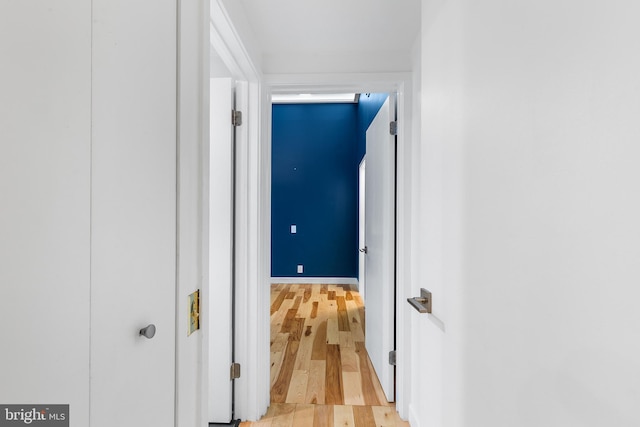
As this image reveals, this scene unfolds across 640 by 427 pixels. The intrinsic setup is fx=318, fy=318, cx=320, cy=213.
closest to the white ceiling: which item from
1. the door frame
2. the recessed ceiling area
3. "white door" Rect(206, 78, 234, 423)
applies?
the door frame

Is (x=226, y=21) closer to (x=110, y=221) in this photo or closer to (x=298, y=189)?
(x=110, y=221)

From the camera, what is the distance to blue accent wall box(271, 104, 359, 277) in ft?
18.0

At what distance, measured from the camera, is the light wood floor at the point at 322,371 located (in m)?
2.02

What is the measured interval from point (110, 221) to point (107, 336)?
9.4 inches

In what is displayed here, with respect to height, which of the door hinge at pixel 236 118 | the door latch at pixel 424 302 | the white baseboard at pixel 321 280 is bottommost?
the white baseboard at pixel 321 280

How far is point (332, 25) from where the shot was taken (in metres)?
1.80

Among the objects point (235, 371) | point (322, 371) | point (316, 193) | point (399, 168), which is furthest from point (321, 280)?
point (399, 168)

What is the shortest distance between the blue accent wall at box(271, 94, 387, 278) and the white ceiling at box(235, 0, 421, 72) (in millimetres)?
3427

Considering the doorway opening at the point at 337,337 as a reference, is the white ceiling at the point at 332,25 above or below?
above

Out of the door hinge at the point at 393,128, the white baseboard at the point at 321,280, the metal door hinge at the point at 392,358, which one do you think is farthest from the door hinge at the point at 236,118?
the white baseboard at the point at 321,280

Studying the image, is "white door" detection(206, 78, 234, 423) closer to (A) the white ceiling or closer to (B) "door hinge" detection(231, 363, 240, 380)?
(B) "door hinge" detection(231, 363, 240, 380)

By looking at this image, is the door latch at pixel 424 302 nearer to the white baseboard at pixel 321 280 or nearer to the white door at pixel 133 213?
the white door at pixel 133 213

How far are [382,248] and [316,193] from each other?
129 inches

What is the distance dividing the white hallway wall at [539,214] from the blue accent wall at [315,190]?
452cm
